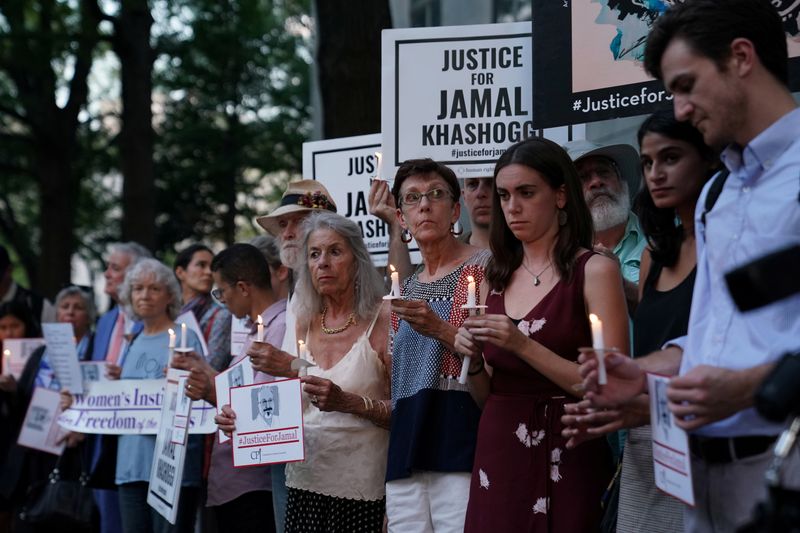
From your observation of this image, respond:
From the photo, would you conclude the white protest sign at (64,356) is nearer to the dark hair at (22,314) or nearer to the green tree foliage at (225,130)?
the dark hair at (22,314)

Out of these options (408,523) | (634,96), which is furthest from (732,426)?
(634,96)

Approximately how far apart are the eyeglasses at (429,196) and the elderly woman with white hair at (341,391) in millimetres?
568

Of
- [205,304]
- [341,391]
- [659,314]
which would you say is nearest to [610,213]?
[341,391]

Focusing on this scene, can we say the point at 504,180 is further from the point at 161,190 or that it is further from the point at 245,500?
the point at 161,190

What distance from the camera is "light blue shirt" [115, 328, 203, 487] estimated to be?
639cm

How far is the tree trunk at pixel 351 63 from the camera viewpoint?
848 centimetres

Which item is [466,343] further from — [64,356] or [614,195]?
A: [64,356]

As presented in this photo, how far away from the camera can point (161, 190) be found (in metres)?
25.7

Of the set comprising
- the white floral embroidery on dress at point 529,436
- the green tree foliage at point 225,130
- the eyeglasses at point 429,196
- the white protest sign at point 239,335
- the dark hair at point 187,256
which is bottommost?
the white floral embroidery on dress at point 529,436

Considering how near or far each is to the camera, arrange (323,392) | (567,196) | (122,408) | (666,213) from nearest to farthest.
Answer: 1. (666,213)
2. (567,196)
3. (323,392)
4. (122,408)

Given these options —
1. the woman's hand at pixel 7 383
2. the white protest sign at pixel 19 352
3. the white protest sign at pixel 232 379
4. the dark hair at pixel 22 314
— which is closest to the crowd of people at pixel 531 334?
the white protest sign at pixel 232 379

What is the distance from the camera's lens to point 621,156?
5.18 metres

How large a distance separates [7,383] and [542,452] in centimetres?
576

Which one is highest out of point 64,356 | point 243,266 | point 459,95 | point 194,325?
point 459,95
